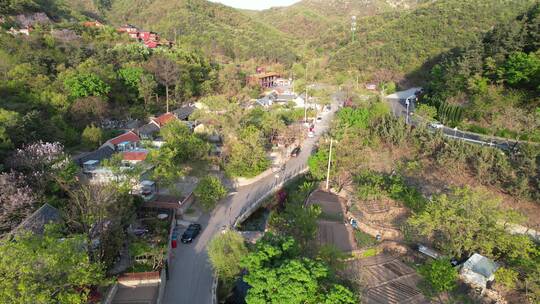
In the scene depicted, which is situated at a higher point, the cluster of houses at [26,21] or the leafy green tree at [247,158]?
the cluster of houses at [26,21]

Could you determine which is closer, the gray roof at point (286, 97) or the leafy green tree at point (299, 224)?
the leafy green tree at point (299, 224)

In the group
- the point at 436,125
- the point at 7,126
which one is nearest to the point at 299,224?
the point at 7,126

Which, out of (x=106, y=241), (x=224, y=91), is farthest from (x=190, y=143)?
(x=224, y=91)

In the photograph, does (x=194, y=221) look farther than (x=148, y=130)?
No

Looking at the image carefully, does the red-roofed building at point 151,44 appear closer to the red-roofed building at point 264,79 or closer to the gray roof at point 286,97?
the red-roofed building at point 264,79

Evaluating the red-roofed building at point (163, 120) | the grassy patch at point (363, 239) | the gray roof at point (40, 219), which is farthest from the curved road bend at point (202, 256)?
the red-roofed building at point (163, 120)

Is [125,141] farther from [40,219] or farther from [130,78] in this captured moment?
[40,219]

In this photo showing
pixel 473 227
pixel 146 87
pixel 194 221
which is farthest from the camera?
pixel 146 87

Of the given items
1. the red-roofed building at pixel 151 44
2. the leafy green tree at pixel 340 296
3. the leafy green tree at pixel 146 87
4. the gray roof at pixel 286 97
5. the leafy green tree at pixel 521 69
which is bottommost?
the leafy green tree at pixel 340 296
